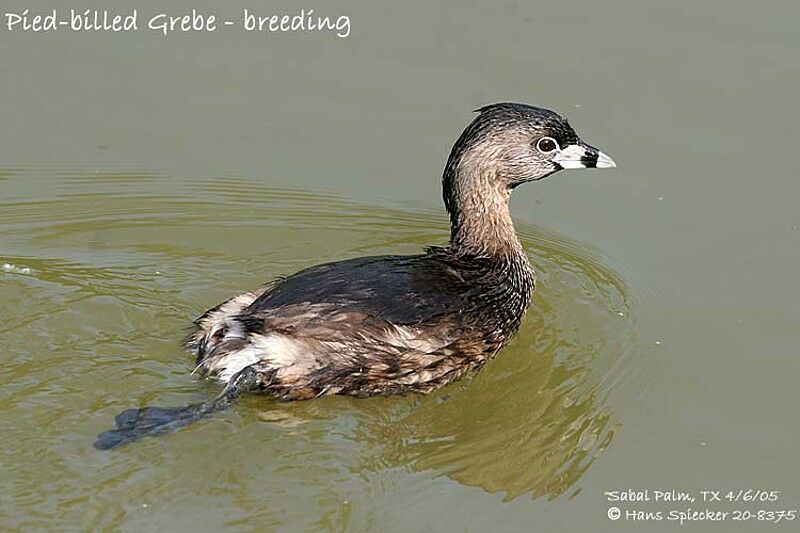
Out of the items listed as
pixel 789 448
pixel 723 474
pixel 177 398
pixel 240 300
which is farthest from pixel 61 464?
pixel 789 448

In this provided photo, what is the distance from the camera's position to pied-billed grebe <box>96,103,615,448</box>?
573cm

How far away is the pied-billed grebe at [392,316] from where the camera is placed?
5730mm

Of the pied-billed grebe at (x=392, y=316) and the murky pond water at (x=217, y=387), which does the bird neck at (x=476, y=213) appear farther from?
the murky pond water at (x=217, y=387)

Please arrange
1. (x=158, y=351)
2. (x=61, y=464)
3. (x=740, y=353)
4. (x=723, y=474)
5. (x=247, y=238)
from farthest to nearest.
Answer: (x=247, y=238), (x=740, y=353), (x=158, y=351), (x=723, y=474), (x=61, y=464)

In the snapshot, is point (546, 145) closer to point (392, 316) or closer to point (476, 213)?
point (476, 213)

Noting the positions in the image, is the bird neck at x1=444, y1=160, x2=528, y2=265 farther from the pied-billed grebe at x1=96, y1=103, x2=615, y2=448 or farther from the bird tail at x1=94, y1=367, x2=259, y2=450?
the bird tail at x1=94, y1=367, x2=259, y2=450

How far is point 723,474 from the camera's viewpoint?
5613 millimetres

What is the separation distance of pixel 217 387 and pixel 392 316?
806 millimetres

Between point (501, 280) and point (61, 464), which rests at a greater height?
point (501, 280)

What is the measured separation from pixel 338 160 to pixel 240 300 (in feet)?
6.60

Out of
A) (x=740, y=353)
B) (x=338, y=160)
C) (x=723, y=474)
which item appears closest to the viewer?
(x=723, y=474)

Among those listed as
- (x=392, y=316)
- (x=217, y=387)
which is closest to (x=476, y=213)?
(x=392, y=316)

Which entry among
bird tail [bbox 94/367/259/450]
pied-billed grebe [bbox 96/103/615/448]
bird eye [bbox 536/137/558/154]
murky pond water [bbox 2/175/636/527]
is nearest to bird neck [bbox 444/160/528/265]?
pied-billed grebe [bbox 96/103/615/448]

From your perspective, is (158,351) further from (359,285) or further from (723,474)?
(723,474)
